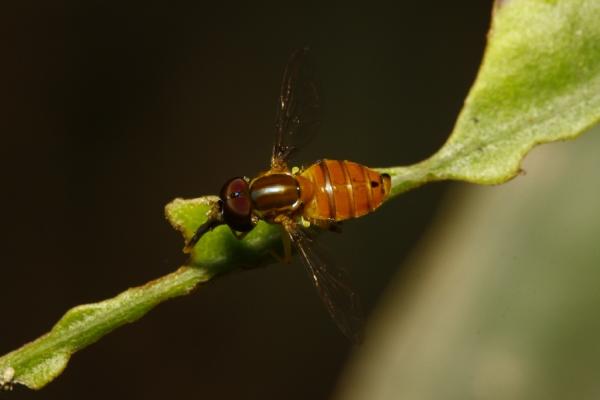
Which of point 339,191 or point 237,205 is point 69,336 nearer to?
point 237,205

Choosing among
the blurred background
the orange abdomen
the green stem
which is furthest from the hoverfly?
the blurred background

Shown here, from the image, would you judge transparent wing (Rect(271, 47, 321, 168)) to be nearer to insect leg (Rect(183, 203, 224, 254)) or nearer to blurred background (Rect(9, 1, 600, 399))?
insect leg (Rect(183, 203, 224, 254))

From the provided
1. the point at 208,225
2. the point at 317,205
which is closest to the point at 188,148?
the point at 317,205

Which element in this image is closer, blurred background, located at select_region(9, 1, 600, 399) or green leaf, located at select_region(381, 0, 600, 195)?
green leaf, located at select_region(381, 0, 600, 195)

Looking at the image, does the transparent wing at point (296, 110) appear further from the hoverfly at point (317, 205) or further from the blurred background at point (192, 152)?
the blurred background at point (192, 152)

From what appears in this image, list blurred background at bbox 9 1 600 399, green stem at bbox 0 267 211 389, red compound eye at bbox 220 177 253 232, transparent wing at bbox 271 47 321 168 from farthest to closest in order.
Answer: blurred background at bbox 9 1 600 399 < transparent wing at bbox 271 47 321 168 < red compound eye at bbox 220 177 253 232 < green stem at bbox 0 267 211 389

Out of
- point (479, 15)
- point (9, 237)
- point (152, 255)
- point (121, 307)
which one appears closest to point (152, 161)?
point (152, 255)
